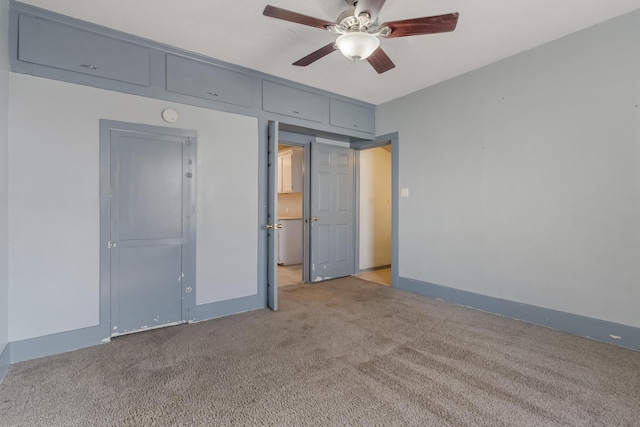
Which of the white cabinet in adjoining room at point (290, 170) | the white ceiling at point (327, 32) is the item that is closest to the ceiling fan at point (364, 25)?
the white ceiling at point (327, 32)

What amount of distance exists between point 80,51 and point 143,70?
444 mm

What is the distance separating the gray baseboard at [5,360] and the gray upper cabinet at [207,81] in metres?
2.39

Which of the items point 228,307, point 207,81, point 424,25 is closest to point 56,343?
point 228,307

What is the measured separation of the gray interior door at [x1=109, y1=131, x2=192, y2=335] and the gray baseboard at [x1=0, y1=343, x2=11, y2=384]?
0.62 metres

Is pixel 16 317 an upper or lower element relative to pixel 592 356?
upper

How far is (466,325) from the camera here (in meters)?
2.79

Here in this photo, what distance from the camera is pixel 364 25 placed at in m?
1.94

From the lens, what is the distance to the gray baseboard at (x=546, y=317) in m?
2.35

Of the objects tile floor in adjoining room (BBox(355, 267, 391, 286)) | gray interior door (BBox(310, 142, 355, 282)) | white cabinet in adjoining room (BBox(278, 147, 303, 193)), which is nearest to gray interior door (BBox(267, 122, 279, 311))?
gray interior door (BBox(310, 142, 355, 282))

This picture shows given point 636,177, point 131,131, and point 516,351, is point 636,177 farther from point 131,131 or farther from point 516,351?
point 131,131

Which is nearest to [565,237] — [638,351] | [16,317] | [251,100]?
[638,351]

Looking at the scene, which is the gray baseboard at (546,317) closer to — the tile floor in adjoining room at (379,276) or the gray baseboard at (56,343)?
the tile floor in adjoining room at (379,276)

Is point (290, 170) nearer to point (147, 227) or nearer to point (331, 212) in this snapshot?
point (331, 212)

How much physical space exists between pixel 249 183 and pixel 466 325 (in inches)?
105
